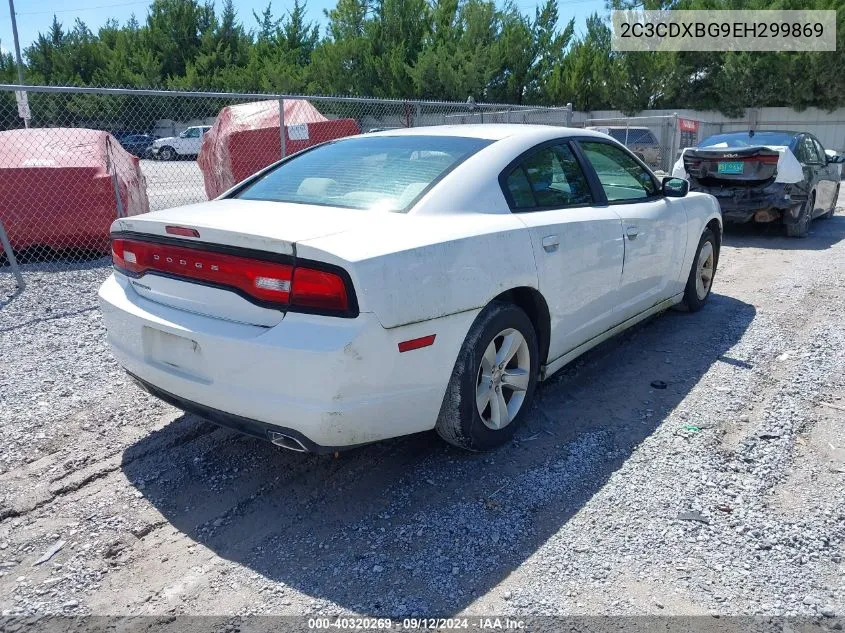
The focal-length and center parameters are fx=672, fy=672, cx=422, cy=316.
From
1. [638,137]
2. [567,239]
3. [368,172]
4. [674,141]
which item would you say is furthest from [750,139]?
[638,137]

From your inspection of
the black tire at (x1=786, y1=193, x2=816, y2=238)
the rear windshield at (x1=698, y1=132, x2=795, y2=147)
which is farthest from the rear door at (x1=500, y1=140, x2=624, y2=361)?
the rear windshield at (x1=698, y1=132, x2=795, y2=147)

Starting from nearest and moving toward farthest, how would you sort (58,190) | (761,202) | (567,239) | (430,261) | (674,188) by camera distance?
(430,261) → (567,239) → (674,188) → (58,190) → (761,202)

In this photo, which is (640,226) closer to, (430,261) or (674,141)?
(430,261)

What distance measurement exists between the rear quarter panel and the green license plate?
6.76 m

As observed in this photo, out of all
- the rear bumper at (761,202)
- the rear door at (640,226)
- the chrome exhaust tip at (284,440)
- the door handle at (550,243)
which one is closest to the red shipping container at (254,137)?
the rear door at (640,226)

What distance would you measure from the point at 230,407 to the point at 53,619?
3.08ft

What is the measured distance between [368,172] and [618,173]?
195 cm

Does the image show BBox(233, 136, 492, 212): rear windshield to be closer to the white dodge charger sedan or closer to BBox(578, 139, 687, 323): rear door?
the white dodge charger sedan

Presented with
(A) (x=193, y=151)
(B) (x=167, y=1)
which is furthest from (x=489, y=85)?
(B) (x=167, y=1)

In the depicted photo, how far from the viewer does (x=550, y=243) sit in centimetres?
348

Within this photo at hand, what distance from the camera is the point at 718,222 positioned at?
5836mm

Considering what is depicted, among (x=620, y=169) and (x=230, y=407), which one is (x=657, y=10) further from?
(x=230, y=407)

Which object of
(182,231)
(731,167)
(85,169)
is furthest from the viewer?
(731,167)

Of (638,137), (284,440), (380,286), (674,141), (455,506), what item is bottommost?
(455,506)
